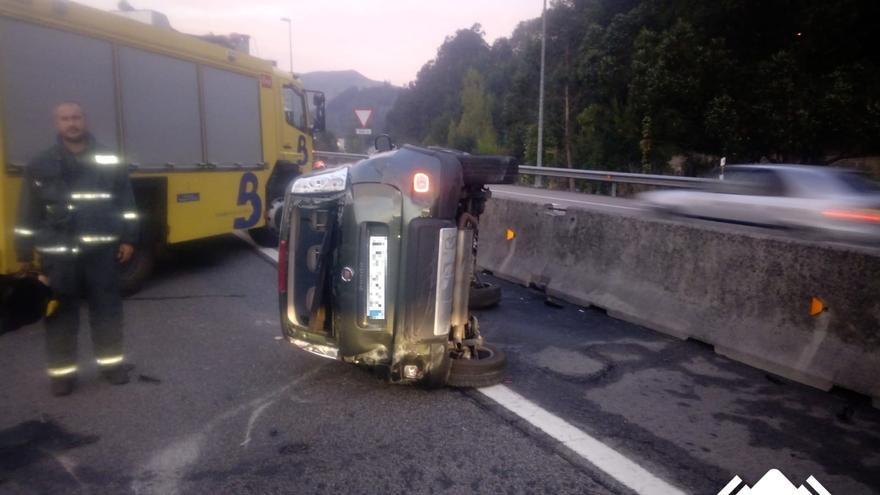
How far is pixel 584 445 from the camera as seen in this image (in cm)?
375

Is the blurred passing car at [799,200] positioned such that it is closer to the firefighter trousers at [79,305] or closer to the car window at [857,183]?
the car window at [857,183]

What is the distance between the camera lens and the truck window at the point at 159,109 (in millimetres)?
6941

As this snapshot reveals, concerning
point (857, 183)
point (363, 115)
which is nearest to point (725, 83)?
point (363, 115)

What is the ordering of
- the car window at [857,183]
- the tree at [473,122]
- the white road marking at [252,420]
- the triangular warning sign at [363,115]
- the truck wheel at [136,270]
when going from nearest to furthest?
the white road marking at [252,420] → the truck wheel at [136,270] → the car window at [857,183] → the triangular warning sign at [363,115] → the tree at [473,122]

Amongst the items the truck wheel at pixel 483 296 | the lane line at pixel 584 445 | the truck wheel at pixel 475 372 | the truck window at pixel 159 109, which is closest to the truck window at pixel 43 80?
the truck window at pixel 159 109

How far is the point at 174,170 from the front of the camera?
7527 millimetres

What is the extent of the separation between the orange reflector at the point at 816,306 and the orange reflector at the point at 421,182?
293cm

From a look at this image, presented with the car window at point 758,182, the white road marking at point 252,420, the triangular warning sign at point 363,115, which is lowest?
the white road marking at point 252,420

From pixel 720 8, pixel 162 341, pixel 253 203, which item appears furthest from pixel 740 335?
pixel 720 8

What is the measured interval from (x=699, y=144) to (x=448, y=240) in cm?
2369
